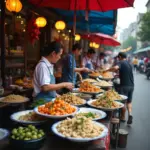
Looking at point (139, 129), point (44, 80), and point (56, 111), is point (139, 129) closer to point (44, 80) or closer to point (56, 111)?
point (44, 80)

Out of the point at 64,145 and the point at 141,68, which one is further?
the point at 141,68

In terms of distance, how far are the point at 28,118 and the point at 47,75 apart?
0.83 meters

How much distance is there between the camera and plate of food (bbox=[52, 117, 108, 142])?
256 centimetres

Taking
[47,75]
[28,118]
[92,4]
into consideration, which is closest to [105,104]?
[47,75]

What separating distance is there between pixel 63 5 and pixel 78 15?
2998 mm

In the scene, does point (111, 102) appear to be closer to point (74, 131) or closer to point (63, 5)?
point (74, 131)

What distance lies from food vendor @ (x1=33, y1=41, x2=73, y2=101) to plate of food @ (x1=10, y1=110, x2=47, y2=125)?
54 centimetres

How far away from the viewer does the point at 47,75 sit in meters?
3.71

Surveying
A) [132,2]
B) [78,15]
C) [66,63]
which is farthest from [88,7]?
[78,15]

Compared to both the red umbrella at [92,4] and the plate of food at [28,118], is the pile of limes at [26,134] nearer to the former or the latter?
the plate of food at [28,118]

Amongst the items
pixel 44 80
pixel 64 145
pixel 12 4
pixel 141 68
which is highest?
pixel 12 4

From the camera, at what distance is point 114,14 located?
8828 millimetres

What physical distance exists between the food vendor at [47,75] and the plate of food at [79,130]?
0.92 metres

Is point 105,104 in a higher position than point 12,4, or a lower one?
lower
